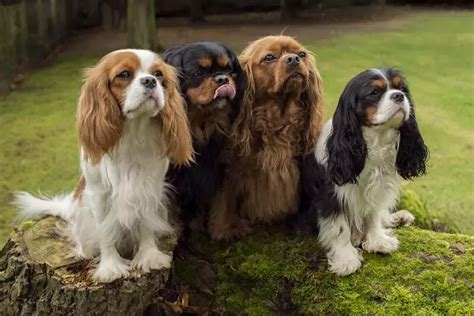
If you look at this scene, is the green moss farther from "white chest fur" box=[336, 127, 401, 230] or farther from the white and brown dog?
the white and brown dog

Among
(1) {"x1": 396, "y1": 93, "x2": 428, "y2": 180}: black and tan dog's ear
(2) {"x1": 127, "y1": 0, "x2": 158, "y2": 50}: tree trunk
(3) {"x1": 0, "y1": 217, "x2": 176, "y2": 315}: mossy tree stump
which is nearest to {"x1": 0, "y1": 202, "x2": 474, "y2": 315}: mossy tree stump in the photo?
(3) {"x1": 0, "y1": 217, "x2": 176, "y2": 315}: mossy tree stump

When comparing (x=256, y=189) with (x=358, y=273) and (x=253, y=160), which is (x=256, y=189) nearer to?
(x=253, y=160)

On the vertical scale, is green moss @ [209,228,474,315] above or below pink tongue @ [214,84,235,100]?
below

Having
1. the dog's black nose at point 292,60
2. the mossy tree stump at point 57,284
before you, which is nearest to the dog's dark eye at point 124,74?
the dog's black nose at point 292,60

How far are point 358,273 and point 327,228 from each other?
269 millimetres

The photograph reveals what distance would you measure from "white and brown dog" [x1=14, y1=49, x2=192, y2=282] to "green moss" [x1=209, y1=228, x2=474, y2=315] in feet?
1.67

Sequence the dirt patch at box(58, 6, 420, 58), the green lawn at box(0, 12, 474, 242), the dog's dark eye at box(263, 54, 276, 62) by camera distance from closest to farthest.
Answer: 1. the dog's dark eye at box(263, 54, 276, 62)
2. the green lawn at box(0, 12, 474, 242)
3. the dirt patch at box(58, 6, 420, 58)

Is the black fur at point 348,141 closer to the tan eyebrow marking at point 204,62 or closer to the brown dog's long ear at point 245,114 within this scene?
the brown dog's long ear at point 245,114

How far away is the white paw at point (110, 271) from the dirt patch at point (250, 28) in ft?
25.9

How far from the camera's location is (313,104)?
3.66 m

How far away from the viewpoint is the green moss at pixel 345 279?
11.2 ft

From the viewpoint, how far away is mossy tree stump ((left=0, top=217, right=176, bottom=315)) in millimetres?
3344

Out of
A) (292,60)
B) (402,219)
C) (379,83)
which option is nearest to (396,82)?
(379,83)

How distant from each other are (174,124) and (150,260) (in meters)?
0.72
